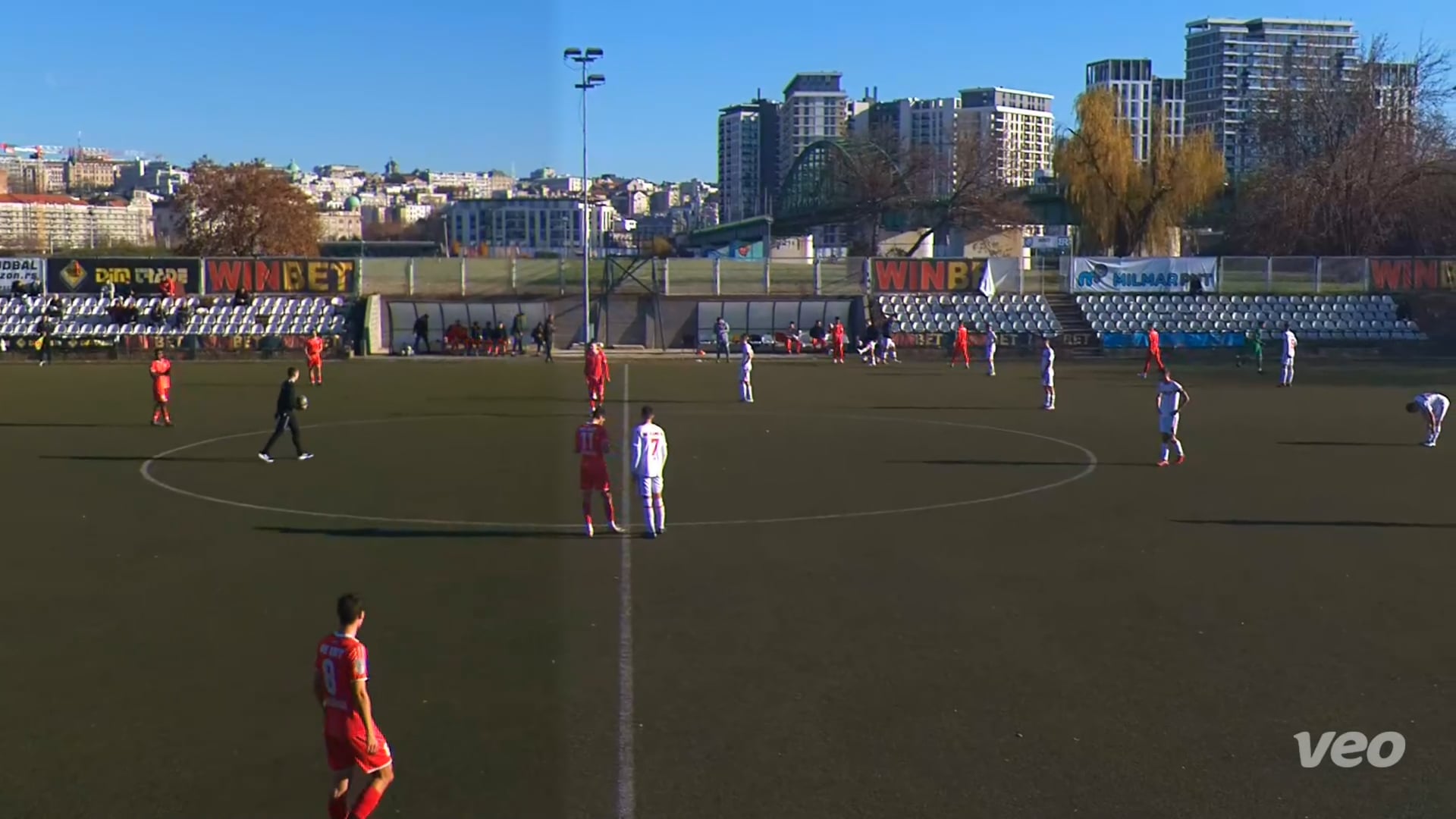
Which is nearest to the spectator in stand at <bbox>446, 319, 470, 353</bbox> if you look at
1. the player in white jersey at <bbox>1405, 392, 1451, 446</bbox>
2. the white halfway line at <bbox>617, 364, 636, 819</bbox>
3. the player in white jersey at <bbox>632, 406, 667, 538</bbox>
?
the white halfway line at <bbox>617, 364, 636, 819</bbox>

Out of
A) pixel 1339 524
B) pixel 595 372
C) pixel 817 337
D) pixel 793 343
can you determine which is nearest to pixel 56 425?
pixel 595 372

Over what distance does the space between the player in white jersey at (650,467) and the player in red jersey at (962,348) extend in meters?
30.5

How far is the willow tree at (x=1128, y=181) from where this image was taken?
2621 inches

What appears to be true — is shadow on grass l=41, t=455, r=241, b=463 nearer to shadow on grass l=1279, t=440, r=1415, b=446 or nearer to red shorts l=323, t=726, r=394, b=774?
red shorts l=323, t=726, r=394, b=774

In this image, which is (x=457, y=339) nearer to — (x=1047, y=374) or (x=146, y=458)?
(x=1047, y=374)

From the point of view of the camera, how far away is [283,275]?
52.8 metres

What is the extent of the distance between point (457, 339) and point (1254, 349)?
30.2 m

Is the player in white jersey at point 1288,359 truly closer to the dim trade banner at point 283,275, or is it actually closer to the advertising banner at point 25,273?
the dim trade banner at point 283,275

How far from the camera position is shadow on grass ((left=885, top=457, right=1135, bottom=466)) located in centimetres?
2103

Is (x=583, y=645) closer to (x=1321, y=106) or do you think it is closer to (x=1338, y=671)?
(x=1338, y=671)

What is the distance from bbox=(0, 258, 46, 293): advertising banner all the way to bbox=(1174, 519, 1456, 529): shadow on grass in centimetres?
4956

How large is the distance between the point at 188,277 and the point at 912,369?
29714 mm

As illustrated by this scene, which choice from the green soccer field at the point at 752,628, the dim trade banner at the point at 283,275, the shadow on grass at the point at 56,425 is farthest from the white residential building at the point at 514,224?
the green soccer field at the point at 752,628

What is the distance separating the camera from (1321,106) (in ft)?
230
